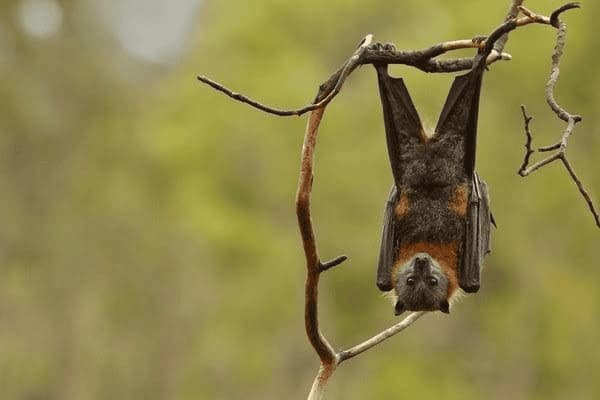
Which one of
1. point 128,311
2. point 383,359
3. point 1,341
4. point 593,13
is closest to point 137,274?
point 128,311

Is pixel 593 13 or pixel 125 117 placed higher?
pixel 125 117

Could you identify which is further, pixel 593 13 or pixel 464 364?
pixel 464 364

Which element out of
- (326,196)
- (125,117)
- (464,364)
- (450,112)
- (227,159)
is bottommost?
(450,112)

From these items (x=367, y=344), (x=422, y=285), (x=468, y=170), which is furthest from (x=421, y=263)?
(x=367, y=344)

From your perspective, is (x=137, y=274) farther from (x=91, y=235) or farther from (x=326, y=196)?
(x=326, y=196)

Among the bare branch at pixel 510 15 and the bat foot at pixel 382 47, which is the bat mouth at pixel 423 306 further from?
the bat foot at pixel 382 47

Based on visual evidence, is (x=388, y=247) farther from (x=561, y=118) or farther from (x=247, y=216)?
(x=247, y=216)
